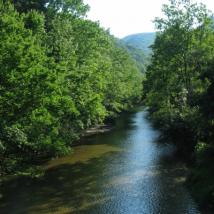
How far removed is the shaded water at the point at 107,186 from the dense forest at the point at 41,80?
286 centimetres

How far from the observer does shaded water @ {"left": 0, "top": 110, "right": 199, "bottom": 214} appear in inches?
1272

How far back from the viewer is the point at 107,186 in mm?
38062

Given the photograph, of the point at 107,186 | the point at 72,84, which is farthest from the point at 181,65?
the point at 107,186

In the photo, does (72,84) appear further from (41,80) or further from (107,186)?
(107,186)

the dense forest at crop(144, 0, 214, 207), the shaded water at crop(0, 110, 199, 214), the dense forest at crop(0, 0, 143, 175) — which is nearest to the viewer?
the shaded water at crop(0, 110, 199, 214)

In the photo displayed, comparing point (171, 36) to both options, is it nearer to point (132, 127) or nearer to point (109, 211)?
point (132, 127)

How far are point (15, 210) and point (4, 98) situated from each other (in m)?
9.72

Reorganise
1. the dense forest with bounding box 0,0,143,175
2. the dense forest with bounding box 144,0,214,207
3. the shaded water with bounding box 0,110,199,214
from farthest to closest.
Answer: the dense forest with bounding box 144,0,214,207
the dense forest with bounding box 0,0,143,175
the shaded water with bounding box 0,110,199,214

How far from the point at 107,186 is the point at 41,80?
1254 centimetres

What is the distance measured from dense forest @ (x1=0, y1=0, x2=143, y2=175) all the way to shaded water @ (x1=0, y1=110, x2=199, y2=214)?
286 centimetres

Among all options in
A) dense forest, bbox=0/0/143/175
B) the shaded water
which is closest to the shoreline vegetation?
dense forest, bbox=0/0/143/175

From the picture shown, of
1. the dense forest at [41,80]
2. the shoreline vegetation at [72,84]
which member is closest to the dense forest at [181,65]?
the shoreline vegetation at [72,84]

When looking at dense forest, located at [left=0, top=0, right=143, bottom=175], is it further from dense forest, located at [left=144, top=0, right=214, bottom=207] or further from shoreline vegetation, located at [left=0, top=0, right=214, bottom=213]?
dense forest, located at [left=144, top=0, right=214, bottom=207]

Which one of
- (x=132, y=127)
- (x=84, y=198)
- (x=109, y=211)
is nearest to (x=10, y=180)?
(x=84, y=198)
